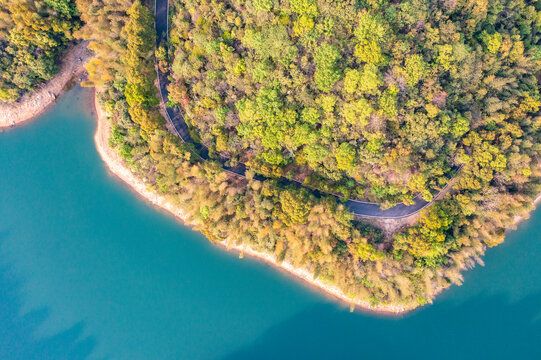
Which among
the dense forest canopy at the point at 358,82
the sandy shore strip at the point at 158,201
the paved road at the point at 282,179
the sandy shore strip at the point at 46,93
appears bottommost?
the sandy shore strip at the point at 158,201

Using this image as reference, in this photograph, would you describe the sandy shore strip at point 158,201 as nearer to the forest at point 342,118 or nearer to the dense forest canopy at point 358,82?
the forest at point 342,118

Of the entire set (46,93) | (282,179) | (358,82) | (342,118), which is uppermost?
(358,82)

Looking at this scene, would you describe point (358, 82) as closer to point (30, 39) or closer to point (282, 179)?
point (282, 179)

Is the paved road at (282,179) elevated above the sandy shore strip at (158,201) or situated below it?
above

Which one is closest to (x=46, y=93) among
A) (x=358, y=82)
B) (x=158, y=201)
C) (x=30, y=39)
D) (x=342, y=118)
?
(x=30, y=39)

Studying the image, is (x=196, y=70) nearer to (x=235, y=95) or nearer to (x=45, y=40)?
Result: (x=235, y=95)

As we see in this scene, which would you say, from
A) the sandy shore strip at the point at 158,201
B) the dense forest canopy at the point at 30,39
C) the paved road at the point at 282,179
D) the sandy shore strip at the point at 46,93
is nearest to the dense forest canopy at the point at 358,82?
the paved road at the point at 282,179
